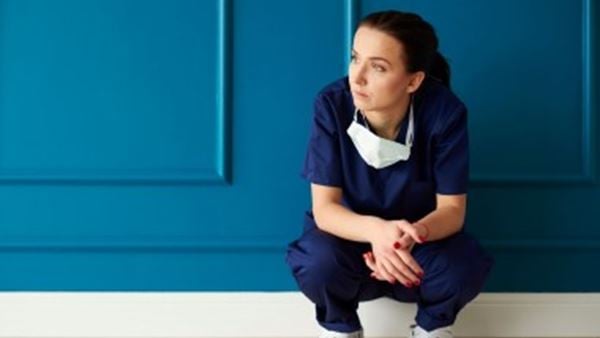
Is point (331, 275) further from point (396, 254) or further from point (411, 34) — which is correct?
point (411, 34)

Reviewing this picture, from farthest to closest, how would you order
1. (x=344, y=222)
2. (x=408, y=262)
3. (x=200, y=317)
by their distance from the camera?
(x=200, y=317) → (x=344, y=222) → (x=408, y=262)

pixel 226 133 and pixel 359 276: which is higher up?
pixel 226 133

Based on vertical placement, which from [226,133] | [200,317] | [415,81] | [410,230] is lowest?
[200,317]

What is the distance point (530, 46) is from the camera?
1309 millimetres

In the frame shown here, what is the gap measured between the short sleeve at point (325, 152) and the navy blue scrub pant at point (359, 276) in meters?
0.09

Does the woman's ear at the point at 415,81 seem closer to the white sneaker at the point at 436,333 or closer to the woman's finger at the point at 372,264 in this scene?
the woman's finger at the point at 372,264

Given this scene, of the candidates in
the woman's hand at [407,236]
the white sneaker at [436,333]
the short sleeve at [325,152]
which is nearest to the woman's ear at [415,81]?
the short sleeve at [325,152]

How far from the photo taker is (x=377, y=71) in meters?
1.06

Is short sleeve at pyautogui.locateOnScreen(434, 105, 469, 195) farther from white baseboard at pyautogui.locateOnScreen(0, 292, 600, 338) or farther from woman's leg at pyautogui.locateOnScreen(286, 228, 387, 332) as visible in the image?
white baseboard at pyautogui.locateOnScreen(0, 292, 600, 338)

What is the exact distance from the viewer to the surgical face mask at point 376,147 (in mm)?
1097

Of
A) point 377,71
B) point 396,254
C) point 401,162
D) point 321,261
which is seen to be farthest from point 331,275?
point 377,71

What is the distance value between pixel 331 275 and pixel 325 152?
8.3 inches

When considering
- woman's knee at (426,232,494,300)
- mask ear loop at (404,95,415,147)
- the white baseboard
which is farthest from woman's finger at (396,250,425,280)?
the white baseboard

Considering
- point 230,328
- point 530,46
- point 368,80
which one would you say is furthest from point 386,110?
point 230,328
